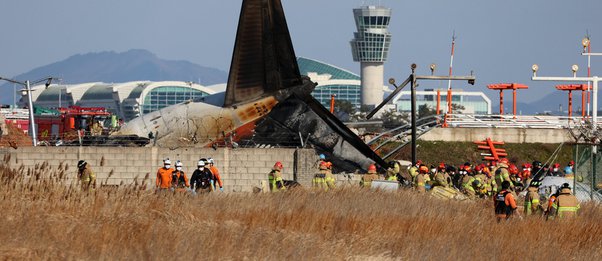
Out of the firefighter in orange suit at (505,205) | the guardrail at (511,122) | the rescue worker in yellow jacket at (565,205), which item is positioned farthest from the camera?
the guardrail at (511,122)

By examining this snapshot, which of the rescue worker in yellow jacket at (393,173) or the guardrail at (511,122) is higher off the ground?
the guardrail at (511,122)

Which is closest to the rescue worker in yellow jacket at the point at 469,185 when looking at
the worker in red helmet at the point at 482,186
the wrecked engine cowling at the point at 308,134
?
the worker in red helmet at the point at 482,186

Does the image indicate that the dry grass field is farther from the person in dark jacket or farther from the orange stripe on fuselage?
the orange stripe on fuselage

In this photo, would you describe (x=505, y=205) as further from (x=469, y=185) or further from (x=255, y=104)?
(x=255, y=104)

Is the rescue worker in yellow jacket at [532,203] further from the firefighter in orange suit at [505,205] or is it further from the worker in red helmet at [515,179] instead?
the worker in red helmet at [515,179]

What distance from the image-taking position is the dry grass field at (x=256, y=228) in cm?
1908

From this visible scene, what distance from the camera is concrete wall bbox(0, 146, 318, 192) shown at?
4131cm

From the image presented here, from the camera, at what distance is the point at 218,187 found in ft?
113

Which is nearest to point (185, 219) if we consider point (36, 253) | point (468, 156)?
point (36, 253)

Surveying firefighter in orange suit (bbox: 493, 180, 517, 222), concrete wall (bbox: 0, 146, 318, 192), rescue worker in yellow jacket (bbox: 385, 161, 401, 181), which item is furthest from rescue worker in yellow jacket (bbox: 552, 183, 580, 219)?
concrete wall (bbox: 0, 146, 318, 192)

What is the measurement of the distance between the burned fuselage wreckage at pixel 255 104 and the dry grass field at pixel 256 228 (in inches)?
568

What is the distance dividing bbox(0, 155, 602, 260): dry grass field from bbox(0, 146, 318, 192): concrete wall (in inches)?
364

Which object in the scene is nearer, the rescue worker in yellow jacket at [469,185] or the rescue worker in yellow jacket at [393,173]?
the rescue worker in yellow jacket at [469,185]

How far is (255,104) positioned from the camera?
47656 millimetres
